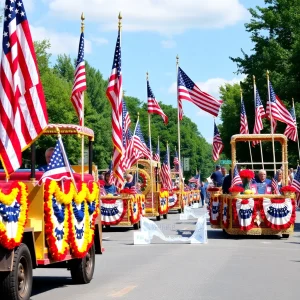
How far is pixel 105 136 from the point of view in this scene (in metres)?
108

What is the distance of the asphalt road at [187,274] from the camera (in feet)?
39.6

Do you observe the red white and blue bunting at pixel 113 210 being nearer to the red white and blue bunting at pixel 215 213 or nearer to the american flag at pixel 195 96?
the red white and blue bunting at pixel 215 213

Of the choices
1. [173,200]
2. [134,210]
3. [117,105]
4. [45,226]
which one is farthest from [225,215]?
[173,200]

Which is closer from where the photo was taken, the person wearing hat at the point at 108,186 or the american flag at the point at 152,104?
the person wearing hat at the point at 108,186

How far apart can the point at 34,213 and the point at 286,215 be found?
43.3ft

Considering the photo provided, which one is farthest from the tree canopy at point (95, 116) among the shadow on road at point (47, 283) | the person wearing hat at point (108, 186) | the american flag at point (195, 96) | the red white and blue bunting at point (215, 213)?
the shadow on road at point (47, 283)

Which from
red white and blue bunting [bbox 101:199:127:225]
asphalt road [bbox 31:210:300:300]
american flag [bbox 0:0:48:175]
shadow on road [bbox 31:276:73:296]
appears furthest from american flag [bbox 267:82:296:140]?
american flag [bbox 0:0:48:175]

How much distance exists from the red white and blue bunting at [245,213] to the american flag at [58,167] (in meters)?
11.9

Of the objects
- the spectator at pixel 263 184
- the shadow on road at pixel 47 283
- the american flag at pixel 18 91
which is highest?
the american flag at pixel 18 91

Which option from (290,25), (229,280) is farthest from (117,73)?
(290,25)

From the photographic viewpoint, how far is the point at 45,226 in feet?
36.9

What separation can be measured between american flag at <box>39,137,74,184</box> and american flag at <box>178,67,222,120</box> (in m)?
19.8

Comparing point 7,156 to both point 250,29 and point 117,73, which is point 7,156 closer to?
point 117,73

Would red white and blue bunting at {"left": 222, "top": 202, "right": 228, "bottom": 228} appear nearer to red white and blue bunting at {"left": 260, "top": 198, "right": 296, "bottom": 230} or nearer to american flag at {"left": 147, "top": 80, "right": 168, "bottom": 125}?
red white and blue bunting at {"left": 260, "top": 198, "right": 296, "bottom": 230}
